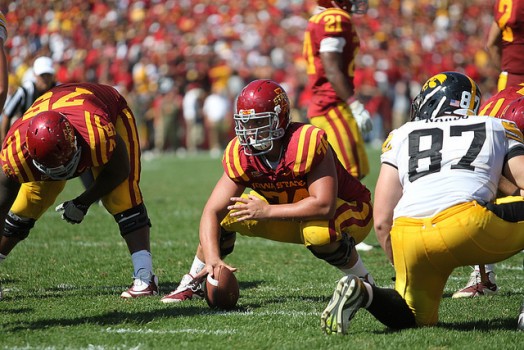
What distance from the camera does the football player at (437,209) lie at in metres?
3.72

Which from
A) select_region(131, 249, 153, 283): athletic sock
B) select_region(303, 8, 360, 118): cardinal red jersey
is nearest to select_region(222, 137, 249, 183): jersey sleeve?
select_region(131, 249, 153, 283): athletic sock

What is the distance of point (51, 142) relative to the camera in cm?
439

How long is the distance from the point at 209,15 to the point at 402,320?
20850mm

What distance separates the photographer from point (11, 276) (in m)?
5.75

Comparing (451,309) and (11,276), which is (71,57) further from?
(451,309)

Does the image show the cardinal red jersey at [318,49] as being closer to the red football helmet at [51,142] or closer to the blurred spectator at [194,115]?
the red football helmet at [51,142]

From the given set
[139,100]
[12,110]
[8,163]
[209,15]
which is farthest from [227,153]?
[209,15]

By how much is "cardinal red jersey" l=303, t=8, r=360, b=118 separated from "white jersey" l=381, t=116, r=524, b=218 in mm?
3321

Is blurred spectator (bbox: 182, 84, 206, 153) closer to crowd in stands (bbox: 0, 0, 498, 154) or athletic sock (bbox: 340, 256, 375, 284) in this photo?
crowd in stands (bbox: 0, 0, 498, 154)

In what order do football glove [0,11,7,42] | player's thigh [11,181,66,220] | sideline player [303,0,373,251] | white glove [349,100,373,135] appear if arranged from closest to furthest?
player's thigh [11,181,66,220]
football glove [0,11,7,42]
sideline player [303,0,373,251]
white glove [349,100,373,135]

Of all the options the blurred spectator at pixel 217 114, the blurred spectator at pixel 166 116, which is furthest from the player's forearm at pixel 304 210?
the blurred spectator at pixel 166 116

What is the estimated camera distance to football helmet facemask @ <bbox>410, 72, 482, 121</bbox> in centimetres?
404

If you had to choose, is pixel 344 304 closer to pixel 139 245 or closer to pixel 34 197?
pixel 139 245

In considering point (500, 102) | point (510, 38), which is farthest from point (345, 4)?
point (500, 102)
